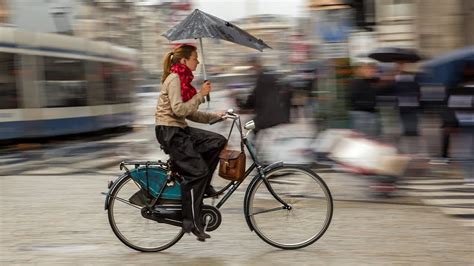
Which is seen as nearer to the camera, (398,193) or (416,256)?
(416,256)

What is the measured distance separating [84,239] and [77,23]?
12272 millimetres

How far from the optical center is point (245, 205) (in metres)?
5.44

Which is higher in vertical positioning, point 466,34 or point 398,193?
point 466,34

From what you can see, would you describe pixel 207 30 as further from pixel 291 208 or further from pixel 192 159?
pixel 291 208

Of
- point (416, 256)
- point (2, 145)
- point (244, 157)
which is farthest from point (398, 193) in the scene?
point (2, 145)

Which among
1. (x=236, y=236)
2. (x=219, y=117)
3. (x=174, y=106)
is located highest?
(x=174, y=106)

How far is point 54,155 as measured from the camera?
550 inches

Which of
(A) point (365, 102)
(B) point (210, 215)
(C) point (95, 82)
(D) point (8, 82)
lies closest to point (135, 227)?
(B) point (210, 215)

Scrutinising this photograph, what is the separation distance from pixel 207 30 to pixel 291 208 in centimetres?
155

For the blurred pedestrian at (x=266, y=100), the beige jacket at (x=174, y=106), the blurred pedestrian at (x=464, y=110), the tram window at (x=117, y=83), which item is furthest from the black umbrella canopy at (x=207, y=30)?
the tram window at (x=117, y=83)

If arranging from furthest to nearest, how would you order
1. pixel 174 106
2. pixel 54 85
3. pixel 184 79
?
pixel 54 85 < pixel 184 79 < pixel 174 106

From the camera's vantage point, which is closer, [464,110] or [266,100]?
[266,100]

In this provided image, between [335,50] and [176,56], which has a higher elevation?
[176,56]

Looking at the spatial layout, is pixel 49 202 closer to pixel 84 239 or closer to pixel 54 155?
pixel 84 239
